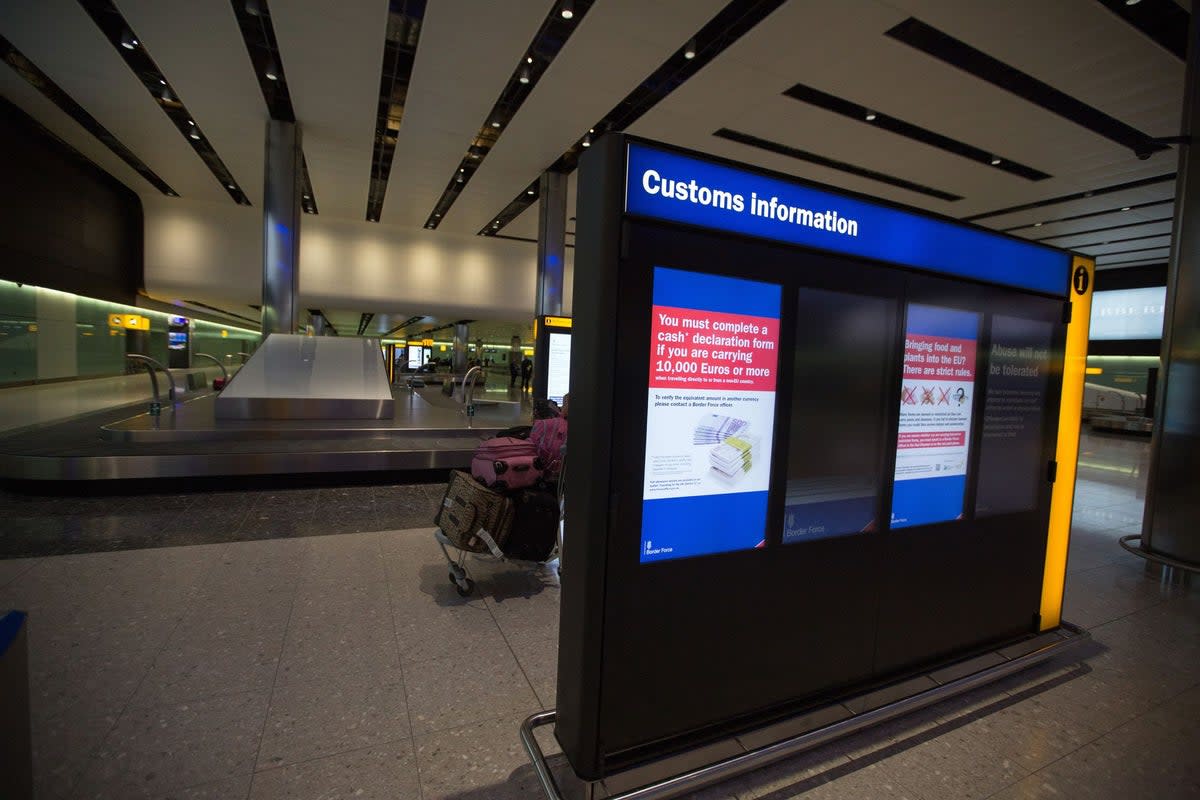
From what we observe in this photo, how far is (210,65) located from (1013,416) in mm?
12017

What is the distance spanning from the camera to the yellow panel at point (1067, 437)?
337 centimetres

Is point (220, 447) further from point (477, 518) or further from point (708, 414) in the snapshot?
point (708, 414)

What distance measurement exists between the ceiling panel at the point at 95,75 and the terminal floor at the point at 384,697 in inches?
340

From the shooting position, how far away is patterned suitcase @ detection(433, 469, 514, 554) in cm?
372

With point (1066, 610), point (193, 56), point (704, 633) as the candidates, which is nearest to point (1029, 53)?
point (1066, 610)

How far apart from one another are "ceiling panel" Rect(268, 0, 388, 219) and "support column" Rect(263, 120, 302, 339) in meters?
0.63

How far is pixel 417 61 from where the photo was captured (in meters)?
8.48

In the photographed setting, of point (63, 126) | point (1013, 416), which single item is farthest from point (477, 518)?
point (63, 126)

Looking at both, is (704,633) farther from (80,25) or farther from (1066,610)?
(80,25)

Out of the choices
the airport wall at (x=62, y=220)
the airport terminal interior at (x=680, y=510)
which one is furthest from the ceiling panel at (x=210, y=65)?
the airport wall at (x=62, y=220)

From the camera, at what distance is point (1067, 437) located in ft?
11.2

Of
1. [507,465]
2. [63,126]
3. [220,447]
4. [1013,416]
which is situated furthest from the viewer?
[63,126]

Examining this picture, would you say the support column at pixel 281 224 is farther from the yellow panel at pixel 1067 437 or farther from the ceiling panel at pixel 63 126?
the yellow panel at pixel 1067 437

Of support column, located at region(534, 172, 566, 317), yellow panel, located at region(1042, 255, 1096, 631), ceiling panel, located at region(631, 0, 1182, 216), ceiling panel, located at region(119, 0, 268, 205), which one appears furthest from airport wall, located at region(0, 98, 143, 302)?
yellow panel, located at region(1042, 255, 1096, 631)
